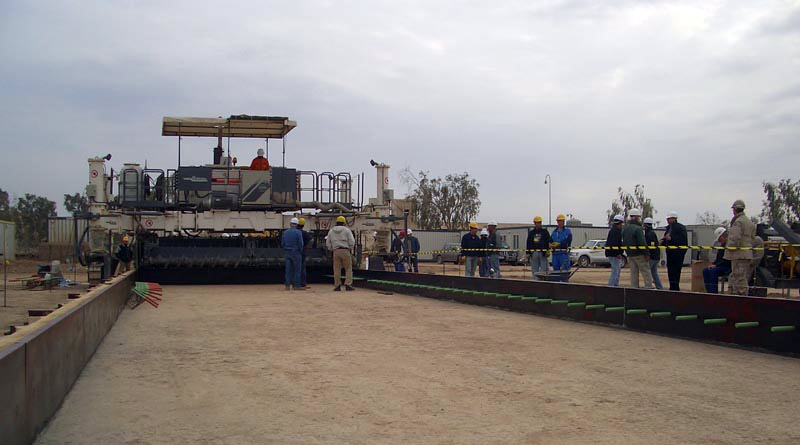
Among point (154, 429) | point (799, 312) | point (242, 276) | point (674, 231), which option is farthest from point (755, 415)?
point (242, 276)

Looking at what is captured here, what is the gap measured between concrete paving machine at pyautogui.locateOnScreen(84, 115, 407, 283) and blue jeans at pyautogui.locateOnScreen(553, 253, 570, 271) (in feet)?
14.1

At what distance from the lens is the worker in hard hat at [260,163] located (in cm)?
1816

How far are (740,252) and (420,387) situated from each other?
6.59m

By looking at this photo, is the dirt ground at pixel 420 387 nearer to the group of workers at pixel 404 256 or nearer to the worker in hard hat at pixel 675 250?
the worker in hard hat at pixel 675 250

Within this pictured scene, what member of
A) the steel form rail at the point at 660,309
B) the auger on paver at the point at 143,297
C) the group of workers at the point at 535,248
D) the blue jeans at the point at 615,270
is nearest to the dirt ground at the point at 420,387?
the steel form rail at the point at 660,309

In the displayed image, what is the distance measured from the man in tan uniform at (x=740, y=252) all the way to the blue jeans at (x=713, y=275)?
2146 mm

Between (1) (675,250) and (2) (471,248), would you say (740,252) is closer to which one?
(1) (675,250)

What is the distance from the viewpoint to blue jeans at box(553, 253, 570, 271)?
582 inches

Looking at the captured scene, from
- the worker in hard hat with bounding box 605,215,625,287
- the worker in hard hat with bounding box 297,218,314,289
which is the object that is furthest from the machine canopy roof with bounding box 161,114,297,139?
the worker in hard hat with bounding box 605,215,625,287

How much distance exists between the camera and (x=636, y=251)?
12.0 meters

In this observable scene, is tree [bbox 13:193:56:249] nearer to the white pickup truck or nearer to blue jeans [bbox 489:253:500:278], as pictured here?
the white pickup truck

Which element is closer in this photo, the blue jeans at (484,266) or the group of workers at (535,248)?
the group of workers at (535,248)

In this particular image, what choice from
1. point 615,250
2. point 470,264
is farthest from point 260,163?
point 615,250

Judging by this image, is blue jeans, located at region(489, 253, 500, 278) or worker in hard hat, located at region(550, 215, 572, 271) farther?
blue jeans, located at region(489, 253, 500, 278)
